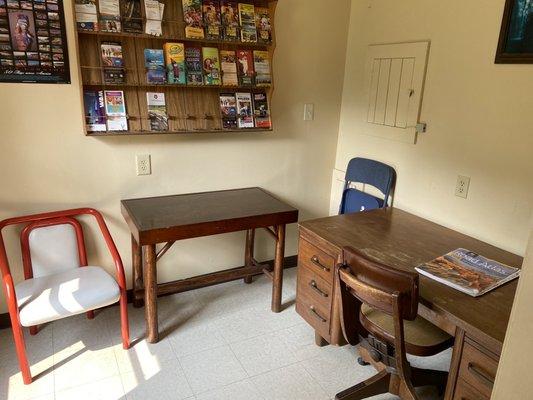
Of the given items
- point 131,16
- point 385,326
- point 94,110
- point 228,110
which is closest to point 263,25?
point 228,110

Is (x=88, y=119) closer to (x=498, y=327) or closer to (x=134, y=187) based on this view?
(x=134, y=187)

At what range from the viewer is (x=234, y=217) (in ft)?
7.52

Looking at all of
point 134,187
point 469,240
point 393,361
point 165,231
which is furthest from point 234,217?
point 469,240

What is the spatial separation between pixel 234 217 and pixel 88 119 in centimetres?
95

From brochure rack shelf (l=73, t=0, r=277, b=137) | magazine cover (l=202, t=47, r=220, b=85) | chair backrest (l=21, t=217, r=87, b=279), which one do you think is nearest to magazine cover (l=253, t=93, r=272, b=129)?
A: brochure rack shelf (l=73, t=0, r=277, b=137)

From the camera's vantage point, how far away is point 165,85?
2318 mm

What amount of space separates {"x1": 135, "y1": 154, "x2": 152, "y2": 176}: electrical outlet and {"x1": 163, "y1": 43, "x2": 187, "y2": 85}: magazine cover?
0.49 meters

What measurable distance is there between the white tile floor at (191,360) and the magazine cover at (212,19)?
1705 mm

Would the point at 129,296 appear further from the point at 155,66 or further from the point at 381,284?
the point at 381,284

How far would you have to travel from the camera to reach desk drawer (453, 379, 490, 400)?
1.42 meters

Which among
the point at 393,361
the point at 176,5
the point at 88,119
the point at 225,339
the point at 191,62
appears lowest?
the point at 225,339

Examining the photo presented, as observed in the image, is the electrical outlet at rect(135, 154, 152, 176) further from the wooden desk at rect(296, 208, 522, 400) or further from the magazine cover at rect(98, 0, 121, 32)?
the wooden desk at rect(296, 208, 522, 400)

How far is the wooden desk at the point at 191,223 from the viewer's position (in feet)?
7.00

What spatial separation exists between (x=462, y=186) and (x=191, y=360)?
5.70 ft
